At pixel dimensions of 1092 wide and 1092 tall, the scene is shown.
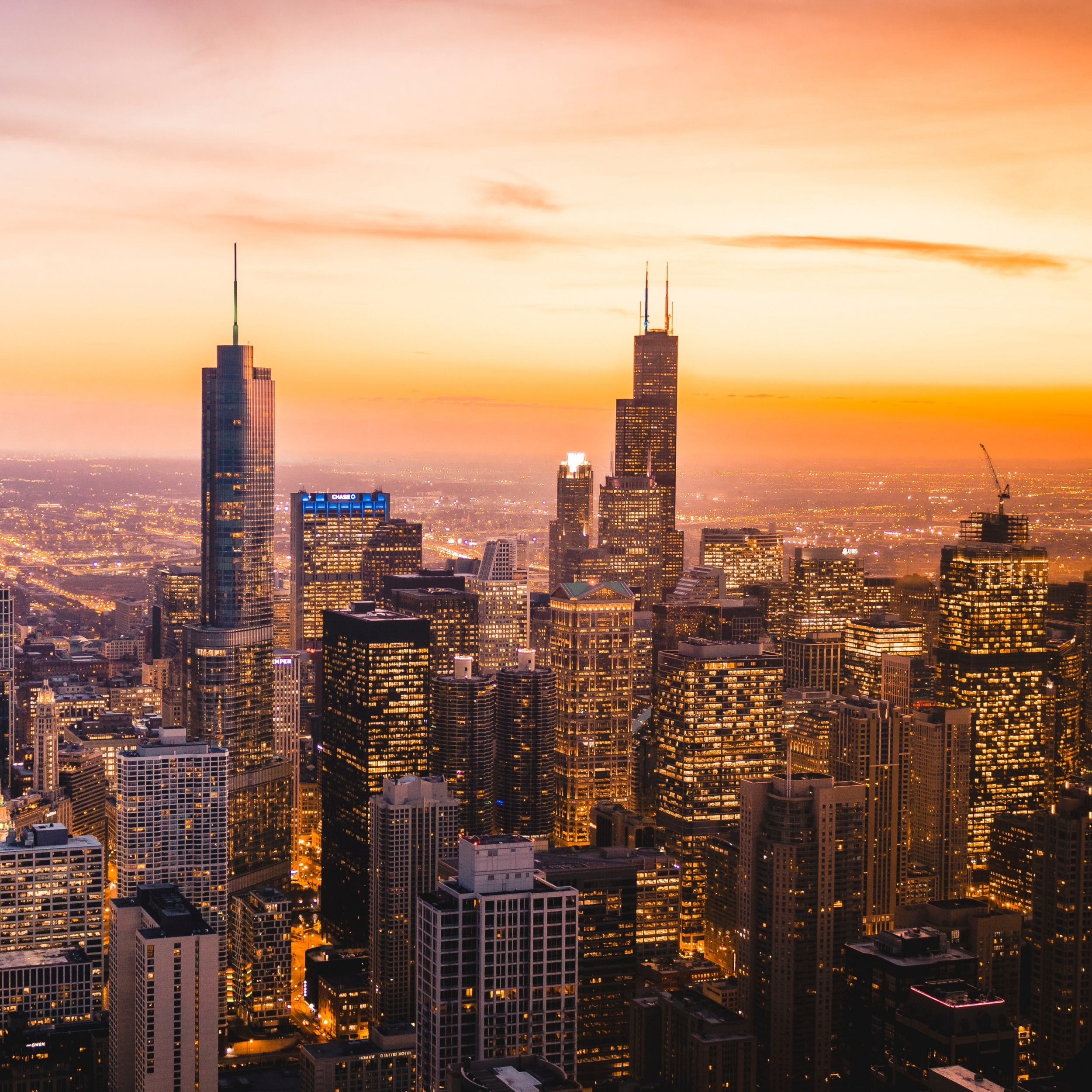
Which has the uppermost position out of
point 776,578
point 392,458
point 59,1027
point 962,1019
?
point 392,458

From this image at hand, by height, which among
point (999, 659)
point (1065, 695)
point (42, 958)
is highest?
point (999, 659)

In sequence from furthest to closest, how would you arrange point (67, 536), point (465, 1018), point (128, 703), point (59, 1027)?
1. point (128, 703)
2. point (67, 536)
3. point (59, 1027)
4. point (465, 1018)

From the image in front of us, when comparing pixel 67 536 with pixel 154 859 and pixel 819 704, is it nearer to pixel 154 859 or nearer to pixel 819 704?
pixel 154 859

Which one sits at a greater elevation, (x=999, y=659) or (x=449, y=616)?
(x=449, y=616)

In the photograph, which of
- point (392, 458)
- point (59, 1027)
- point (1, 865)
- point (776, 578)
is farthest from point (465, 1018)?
point (776, 578)

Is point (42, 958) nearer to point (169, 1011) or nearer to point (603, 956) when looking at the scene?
point (169, 1011)

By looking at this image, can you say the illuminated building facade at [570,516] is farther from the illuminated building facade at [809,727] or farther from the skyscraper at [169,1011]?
the skyscraper at [169,1011]

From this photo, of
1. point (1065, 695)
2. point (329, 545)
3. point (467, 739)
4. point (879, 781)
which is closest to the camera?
point (879, 781)

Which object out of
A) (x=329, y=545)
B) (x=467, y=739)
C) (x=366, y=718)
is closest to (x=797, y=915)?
(x=467, y=739)
